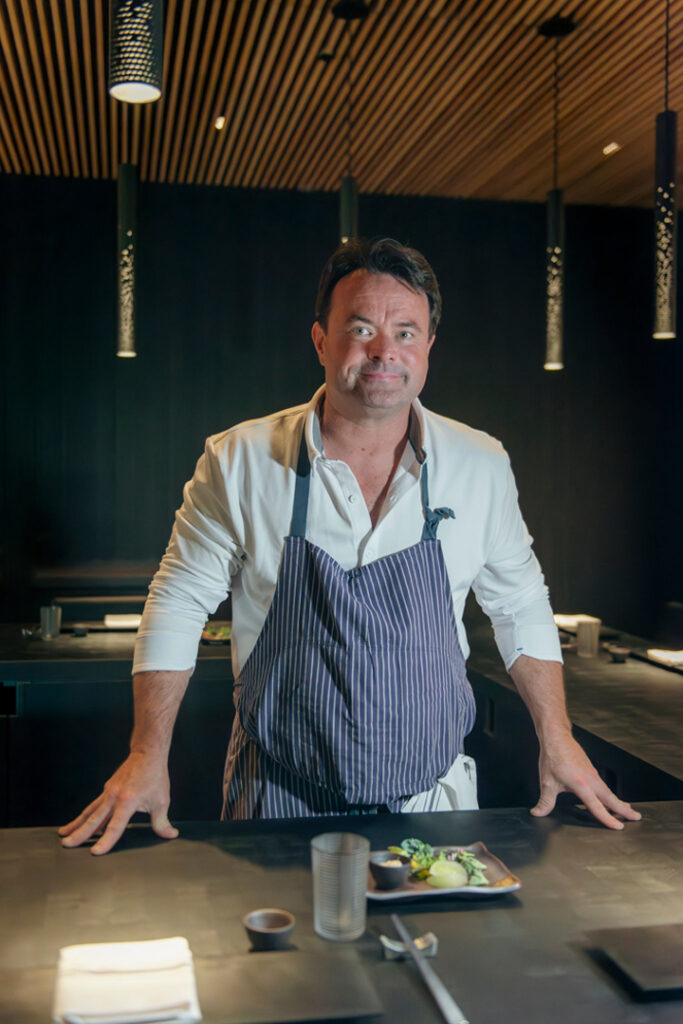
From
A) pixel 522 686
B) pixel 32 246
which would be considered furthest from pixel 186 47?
pixel 522 686

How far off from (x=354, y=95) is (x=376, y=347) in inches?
128

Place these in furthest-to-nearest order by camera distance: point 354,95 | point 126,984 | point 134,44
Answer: point 354,95, point 134,44, point 126,984

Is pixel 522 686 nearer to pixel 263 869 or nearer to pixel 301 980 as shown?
pixel 263 869

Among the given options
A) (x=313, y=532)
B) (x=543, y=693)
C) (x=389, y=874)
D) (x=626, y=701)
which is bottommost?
(x=626, y=701)

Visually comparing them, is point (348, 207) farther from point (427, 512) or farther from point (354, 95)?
point (427, 512)

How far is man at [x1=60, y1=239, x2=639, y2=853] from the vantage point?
1.62 metres

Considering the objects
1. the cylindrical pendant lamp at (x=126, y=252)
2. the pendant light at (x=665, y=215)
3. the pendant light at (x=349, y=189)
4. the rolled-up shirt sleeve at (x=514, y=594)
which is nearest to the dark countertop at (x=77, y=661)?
the cylindrical pendant lamp at (x=126, y=252)

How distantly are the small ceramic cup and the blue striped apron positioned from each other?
461 millimetres

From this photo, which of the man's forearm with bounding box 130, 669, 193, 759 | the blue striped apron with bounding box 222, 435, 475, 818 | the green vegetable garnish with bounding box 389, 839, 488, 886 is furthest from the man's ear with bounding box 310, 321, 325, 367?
the green vegetable garnish with bounding box 389, 839, 488, 886

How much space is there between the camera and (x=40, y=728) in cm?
348

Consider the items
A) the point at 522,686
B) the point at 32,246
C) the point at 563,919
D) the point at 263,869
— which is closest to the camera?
the point at 563,919

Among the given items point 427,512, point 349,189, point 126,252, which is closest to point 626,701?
point 427,512

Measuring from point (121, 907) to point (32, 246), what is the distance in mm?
5490

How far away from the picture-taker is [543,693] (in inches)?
71.1
